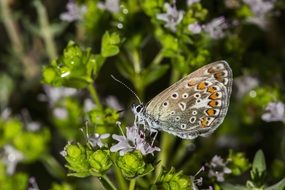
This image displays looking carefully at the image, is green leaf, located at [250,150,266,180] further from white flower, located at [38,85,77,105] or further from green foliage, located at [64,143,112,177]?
white flower, located at [38,85,77,105]

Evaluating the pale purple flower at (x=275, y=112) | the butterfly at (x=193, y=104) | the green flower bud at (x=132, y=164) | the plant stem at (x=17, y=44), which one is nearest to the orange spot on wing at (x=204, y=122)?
the butterfly at (x=193, y=104)

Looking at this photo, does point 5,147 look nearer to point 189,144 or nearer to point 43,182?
point 43,182

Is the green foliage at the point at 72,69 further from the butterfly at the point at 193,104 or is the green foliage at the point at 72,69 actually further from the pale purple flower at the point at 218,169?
the pale purple flower at the point at 218,169

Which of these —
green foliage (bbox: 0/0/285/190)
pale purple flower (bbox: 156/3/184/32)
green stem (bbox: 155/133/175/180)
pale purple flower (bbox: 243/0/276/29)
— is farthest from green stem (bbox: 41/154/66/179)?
pale purple flower (bbox: 243/0/276/29)

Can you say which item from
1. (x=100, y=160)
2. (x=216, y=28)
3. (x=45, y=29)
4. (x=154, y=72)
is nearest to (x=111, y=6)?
(x=154, y=72)

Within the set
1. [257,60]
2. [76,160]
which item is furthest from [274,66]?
[76,160]

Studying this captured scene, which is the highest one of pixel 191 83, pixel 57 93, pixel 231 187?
pixel 191 83

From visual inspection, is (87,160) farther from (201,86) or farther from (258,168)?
(258,168)

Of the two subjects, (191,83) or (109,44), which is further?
(109,44)
